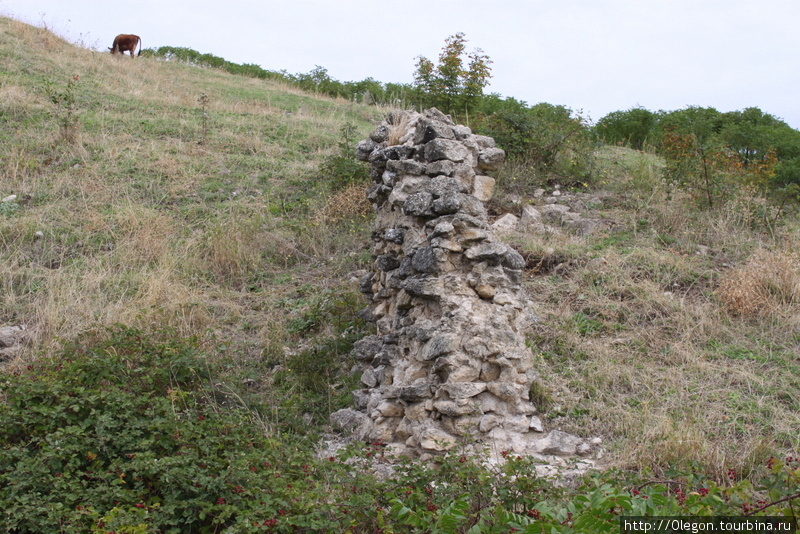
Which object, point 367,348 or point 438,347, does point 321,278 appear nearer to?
point 367,348

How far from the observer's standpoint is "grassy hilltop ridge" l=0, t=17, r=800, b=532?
4691mm

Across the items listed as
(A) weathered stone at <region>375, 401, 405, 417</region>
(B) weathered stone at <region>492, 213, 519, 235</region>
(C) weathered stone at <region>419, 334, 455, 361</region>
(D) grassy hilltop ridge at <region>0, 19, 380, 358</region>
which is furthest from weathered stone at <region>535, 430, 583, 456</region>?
(B) weathered stone at <region>492, 213, 519, 235</region>

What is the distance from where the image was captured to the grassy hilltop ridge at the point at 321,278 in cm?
469

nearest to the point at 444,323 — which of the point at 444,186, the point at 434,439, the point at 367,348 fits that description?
the point at 434,439

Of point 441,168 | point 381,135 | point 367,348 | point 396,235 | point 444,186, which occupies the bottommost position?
point 367,348

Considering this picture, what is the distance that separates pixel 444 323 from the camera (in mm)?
4629

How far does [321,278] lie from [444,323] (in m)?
3.32

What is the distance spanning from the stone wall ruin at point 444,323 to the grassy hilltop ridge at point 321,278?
0.39m

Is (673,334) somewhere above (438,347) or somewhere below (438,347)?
above

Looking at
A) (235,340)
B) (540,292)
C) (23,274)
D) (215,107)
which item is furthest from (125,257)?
(215,107)

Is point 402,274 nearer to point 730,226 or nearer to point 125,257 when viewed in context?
point 125,257

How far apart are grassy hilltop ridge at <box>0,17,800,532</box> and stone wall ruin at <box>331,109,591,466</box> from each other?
1.26ft

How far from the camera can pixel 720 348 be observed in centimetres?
548

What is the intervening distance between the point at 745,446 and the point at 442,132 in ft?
11.6
